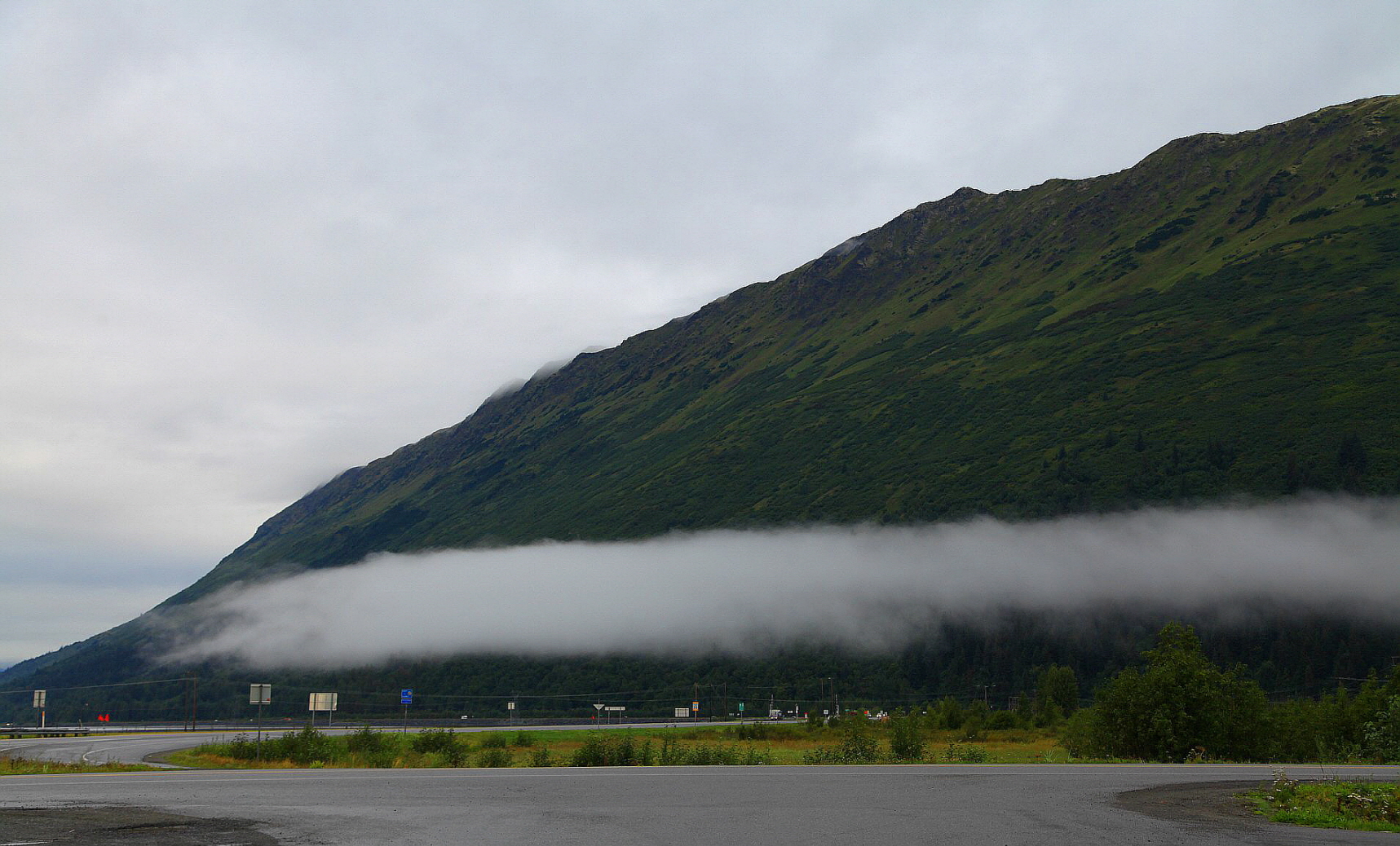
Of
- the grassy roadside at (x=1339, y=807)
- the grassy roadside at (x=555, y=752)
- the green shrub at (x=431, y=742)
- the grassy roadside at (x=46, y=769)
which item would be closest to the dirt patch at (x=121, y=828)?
the grassy roadside at (x=1339, y=807)

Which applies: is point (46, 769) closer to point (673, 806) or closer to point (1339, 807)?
point (673, 806)

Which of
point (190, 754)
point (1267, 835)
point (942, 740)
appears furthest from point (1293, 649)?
point (1267, 835)

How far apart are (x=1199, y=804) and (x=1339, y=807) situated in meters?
3.30

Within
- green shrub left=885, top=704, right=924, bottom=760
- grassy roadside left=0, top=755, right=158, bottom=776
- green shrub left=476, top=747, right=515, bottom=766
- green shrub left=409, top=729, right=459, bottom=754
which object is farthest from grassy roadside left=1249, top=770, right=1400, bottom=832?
green shrub left=409, top=729, right=459, bottom=754

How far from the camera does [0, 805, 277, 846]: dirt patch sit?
16.8 m

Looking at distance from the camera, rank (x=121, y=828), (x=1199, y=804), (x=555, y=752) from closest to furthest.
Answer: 1. (x=121, y=828)
2. (x=1199, y=804)
3. (x=555, y=752)

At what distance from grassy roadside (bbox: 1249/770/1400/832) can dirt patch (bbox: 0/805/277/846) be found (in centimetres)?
1832

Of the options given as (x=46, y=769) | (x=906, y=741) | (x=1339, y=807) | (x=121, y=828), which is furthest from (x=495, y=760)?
(x=1339, y=807)

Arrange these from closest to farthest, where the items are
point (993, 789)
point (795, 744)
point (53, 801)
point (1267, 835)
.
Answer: point (1267, 835) → point (53, 801) → point (993, 789) → point (795, 744)

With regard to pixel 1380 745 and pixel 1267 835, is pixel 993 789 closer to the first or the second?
pixel 1267 835

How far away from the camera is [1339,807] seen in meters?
20.9

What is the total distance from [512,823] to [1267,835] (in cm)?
1275

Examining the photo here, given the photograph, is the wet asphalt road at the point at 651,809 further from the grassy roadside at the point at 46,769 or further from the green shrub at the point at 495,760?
the green shrub at the point at 495,760

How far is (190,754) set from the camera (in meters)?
69.6
